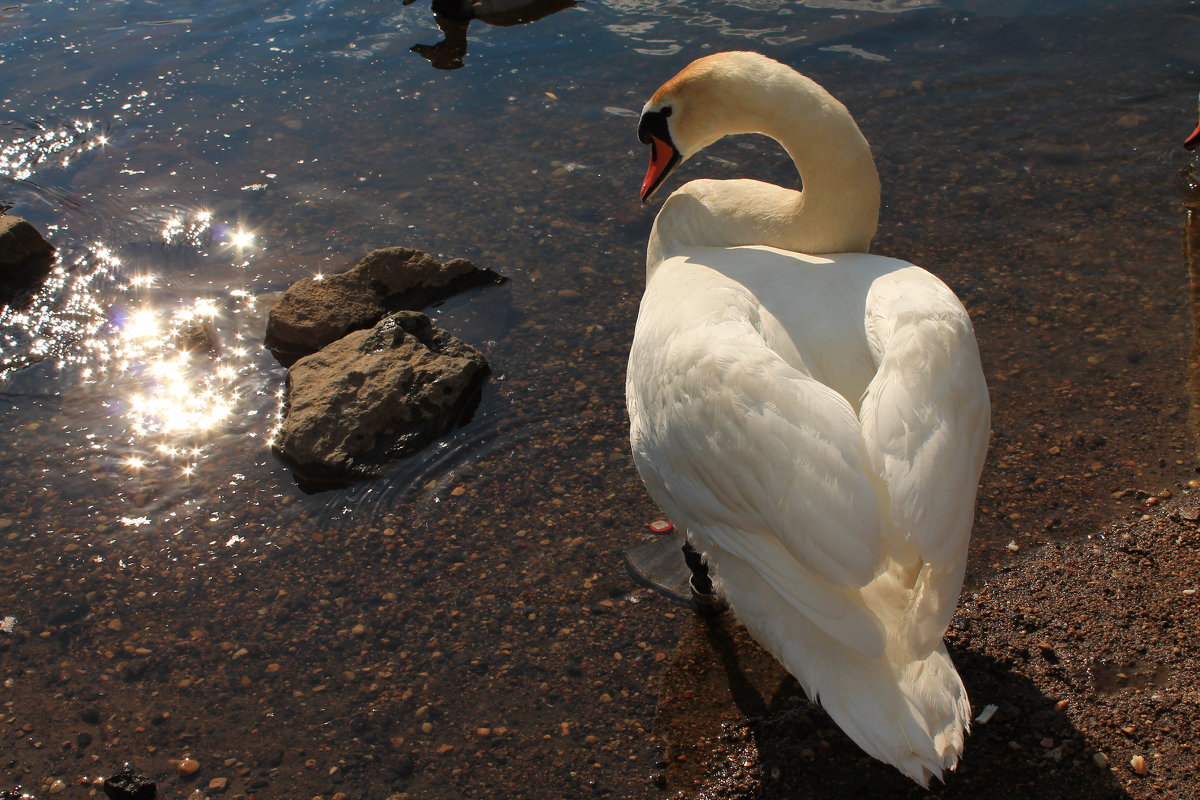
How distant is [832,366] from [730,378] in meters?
0.43

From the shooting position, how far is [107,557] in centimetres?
395

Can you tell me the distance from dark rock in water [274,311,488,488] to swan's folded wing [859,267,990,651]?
2.13 meters

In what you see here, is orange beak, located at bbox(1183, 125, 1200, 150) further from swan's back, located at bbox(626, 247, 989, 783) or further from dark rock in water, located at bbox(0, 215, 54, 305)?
dark rock in water, located at bbox(0, 215, 54, 305)

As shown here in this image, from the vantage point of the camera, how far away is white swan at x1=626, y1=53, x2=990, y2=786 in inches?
96.7

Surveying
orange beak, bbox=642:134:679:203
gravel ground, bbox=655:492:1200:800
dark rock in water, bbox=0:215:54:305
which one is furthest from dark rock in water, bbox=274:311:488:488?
dark rock in water, bbox=0:215:54:305

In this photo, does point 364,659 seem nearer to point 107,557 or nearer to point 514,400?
point 107,557

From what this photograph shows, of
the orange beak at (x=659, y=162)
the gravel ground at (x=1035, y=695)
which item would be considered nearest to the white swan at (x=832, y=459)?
→ the gravel ground at (x=1035, y=695)

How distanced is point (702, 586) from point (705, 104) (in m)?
1.73

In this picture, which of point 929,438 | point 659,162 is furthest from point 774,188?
point 929,438

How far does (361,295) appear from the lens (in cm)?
514

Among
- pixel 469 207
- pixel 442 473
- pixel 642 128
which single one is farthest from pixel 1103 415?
pixel 469 207

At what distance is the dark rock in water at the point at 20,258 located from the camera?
17.9 feet

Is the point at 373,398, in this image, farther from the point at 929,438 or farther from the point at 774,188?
the point at 929,438

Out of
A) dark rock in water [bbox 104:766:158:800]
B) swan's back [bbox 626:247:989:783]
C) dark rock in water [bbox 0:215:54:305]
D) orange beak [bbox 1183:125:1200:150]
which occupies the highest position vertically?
swan's back [bbox 626:247:989:783]
